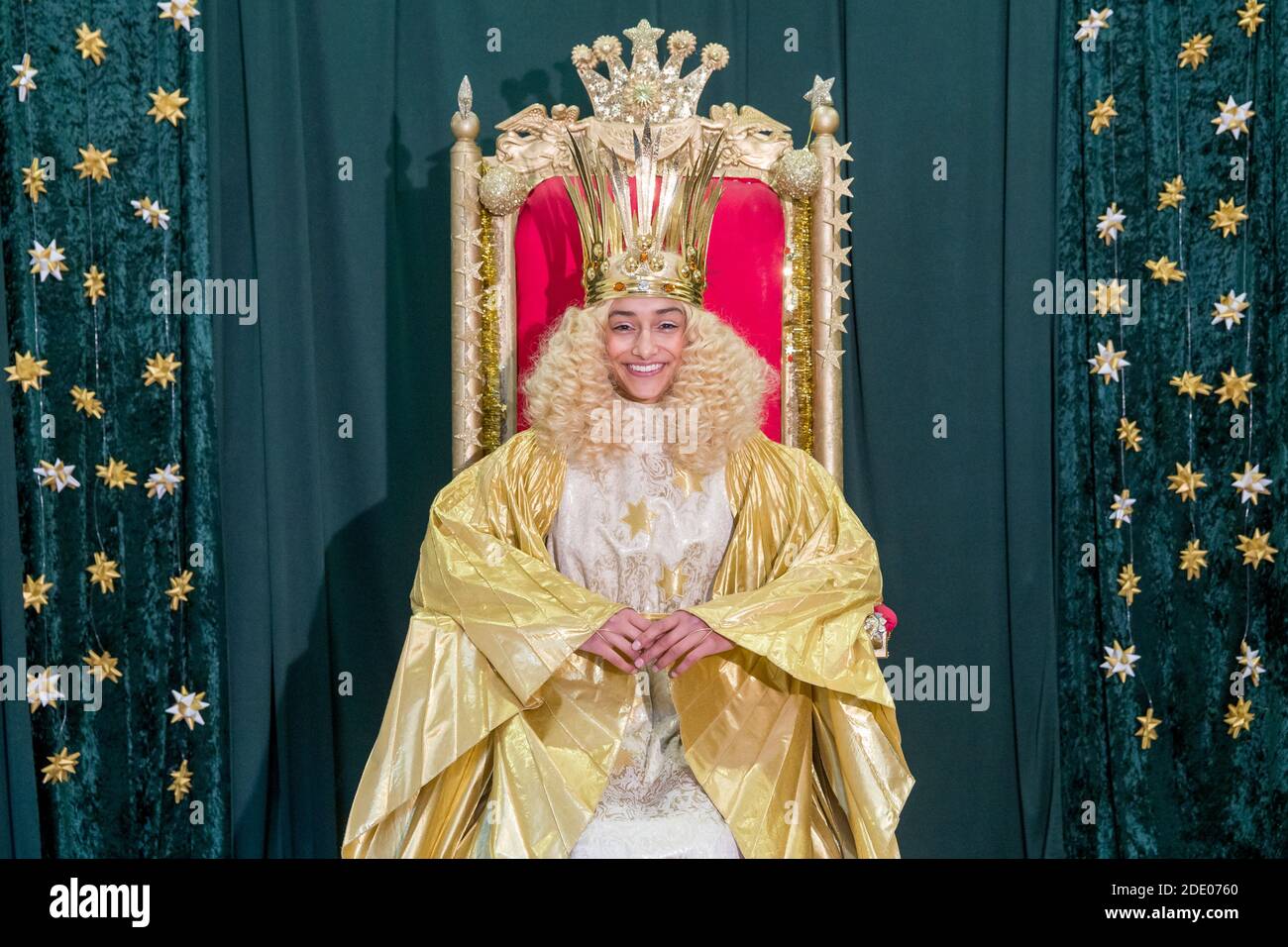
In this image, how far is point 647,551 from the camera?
253 cm

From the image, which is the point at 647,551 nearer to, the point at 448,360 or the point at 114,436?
the point at 448,360

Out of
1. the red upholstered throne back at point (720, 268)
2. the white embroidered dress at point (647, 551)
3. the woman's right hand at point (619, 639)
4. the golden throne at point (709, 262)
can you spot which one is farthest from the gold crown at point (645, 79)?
the woman's right hand at point (619, 639)

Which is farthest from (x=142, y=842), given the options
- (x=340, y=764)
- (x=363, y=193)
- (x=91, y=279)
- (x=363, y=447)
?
(x=363, y=193)

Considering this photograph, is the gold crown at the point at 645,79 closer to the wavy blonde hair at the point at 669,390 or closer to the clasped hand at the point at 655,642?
the wavy blonde hair at the point at 669,390

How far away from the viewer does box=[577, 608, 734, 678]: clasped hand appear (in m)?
2.27

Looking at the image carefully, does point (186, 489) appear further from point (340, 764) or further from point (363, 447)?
point (340, 764)

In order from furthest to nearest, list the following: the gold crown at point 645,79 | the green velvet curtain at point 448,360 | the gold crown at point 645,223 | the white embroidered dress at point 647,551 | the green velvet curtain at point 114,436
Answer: the green velvet curtain at point 448,360 < the green velvet curtain at point 114,436 < the gold crown at point 645,79 < the gold crown at point 645,223 < the white embroidered dress at point 647,551

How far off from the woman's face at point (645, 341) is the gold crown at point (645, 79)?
44 cm

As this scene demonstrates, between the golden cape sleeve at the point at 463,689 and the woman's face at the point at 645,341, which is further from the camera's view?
the woman's face at the point at 645,341

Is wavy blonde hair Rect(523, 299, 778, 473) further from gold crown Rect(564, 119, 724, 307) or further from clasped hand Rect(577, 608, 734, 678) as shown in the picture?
clasped hand Rect(577, 608, 734, 678)

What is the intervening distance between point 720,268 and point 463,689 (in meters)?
1.16

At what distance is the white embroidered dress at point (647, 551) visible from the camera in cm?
238

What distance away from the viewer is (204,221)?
3111mm

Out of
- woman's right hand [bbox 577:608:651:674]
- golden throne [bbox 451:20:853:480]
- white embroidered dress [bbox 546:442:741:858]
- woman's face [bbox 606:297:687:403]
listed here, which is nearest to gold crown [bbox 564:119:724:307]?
woman's face [bbox 606:297:687:403]
